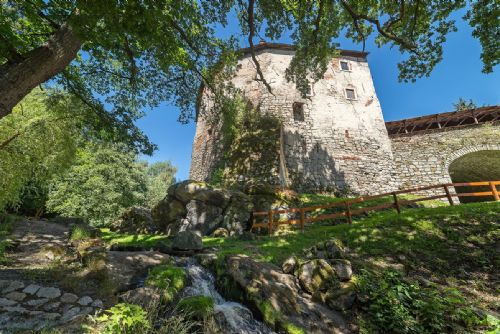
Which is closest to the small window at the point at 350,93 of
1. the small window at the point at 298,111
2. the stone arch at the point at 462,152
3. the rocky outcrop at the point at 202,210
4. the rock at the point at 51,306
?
the small window at the point at 298,111

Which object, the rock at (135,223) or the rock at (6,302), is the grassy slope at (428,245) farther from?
the rock at (135,223)

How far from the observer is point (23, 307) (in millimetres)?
3752

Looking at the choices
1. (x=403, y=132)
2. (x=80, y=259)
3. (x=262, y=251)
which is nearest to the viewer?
(x=80, y=259)

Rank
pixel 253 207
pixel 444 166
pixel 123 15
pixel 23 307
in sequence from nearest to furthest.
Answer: pixel 23 307 < pixel 123 15 < pixel 253 207 < pixel 444 166

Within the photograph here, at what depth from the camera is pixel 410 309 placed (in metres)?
4.46

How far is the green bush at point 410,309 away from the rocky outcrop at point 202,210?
21.2ft

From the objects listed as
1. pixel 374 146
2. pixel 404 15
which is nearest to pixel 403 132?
pixel 374 146

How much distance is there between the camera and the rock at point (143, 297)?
4.01 metres

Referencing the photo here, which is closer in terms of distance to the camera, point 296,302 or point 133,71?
point 296,302

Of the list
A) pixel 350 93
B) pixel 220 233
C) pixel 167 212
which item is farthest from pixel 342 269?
pixel 350 93

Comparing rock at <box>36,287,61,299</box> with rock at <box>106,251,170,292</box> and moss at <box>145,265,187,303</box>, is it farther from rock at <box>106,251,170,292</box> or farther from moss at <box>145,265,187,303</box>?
moss at <box>145,265,187,303</box>

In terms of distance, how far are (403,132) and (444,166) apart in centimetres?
465

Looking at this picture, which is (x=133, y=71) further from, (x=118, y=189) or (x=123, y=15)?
(x=118, y=189)

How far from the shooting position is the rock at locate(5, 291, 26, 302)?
12.9 ft
